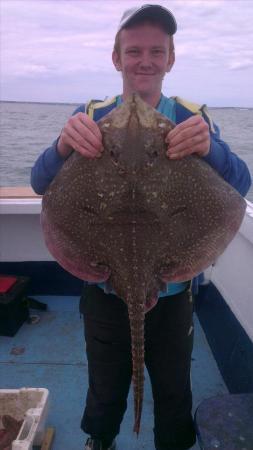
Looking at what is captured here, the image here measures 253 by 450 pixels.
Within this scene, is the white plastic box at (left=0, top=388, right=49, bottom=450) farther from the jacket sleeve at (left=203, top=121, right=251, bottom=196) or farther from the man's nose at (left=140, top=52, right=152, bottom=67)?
the man's nose at (left=140, top=52, right=152, bottom=67)

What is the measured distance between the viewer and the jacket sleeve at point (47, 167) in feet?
7.75

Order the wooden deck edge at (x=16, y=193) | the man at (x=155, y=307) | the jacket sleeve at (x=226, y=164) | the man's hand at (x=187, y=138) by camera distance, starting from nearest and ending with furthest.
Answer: the man's hand at (x=187, y=138) → the man at (x=155, y=307) → the jacket sleeve at (x=226, y=164) → the wooden deck edge at (x=16, y=193)

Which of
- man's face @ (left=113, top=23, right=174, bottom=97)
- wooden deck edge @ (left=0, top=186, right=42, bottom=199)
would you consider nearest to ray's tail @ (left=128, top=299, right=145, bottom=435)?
man's face @ (left=113, top=23, right=174, bottom=97)

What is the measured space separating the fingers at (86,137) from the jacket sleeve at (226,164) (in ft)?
2.01

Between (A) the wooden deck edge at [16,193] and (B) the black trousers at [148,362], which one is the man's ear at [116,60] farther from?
(A) the wooden deck edge at [16,193]

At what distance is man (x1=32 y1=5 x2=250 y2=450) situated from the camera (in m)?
2.11

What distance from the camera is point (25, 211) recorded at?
521 cm

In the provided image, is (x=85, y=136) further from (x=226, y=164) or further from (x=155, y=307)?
(x=155, y=307)

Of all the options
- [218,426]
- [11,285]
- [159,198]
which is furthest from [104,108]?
[11,285]

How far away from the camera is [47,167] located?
2400mm

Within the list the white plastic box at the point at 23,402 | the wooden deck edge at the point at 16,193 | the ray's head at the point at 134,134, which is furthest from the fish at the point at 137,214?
the wooden deck edge at the point at 16,193

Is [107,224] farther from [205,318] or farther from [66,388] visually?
[205,318]

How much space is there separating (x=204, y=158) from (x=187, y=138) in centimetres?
29

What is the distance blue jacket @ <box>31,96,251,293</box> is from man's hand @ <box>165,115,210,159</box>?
0.20 m
